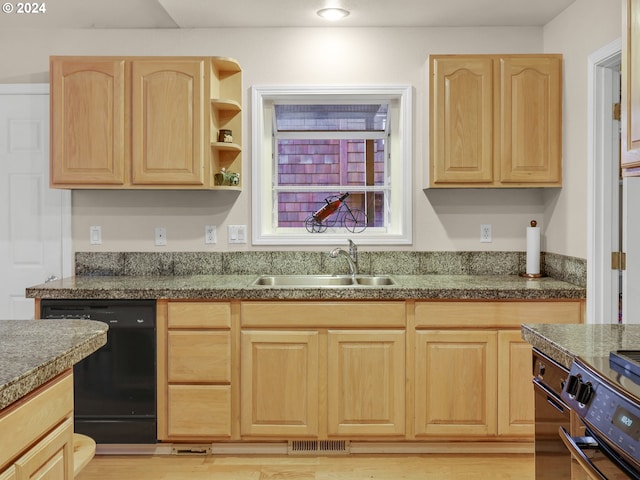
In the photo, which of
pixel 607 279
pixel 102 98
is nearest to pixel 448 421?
pixel 607 279

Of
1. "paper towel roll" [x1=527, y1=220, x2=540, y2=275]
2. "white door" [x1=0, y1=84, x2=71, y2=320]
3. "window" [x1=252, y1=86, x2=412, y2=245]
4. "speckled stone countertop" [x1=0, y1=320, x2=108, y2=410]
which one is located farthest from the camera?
"window" [x1=252, y1=86, x2=412, y2=245]

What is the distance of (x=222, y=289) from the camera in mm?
2969

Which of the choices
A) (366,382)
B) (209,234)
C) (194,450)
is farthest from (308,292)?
(194,450)

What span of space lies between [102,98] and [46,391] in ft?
7.07

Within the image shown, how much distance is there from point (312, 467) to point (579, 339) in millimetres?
1674

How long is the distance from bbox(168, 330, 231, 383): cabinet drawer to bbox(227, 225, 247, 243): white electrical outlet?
0.75m

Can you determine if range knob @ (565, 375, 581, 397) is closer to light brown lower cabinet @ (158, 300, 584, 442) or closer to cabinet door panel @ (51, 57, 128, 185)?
light brown lower cabinet @ (158, 300, 584, 442)

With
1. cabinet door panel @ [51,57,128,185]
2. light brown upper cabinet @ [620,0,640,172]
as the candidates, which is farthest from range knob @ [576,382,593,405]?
cabinet door panel @ [51,57,128,185]

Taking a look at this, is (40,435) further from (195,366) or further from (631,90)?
(631,90)

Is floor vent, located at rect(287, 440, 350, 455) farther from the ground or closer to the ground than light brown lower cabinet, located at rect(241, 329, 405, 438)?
closer to the ground

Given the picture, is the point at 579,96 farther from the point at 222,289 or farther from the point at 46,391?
the point at 46,391

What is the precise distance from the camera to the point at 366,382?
3.00 metres

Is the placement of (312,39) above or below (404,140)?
above

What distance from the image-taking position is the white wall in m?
3.55
